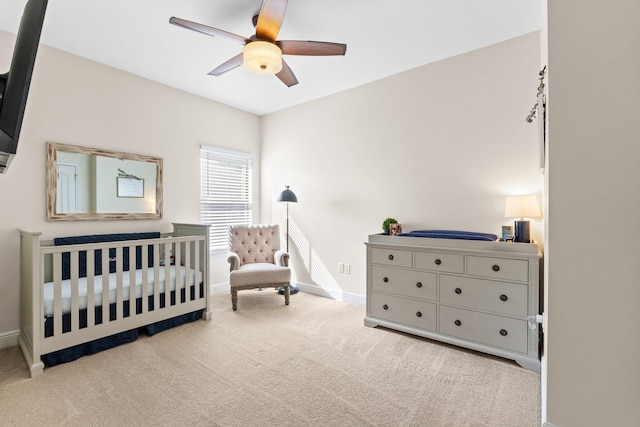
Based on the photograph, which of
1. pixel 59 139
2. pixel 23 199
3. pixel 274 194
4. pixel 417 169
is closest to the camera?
pixel 23 199

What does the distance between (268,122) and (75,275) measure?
10.0 ft

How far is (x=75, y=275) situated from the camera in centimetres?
219

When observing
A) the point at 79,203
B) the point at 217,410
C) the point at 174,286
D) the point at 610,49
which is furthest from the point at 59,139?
the point at 610,49

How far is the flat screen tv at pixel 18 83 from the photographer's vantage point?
0.87m

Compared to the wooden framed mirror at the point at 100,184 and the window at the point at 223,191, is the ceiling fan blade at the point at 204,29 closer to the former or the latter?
the wooden framed mirror at the point at 100,184

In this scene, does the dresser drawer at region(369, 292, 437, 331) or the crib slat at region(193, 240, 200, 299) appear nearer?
→ the dresser drawer at region(369, 292, 437, 331)

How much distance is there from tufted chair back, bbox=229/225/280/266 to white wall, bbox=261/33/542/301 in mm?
336

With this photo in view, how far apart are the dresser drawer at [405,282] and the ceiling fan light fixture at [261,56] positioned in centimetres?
196

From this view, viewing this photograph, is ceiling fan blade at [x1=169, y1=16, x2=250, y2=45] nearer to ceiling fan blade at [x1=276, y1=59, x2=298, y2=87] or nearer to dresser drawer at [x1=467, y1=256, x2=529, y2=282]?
ceiling fan blade at [x1=276, y1=59, x2=298, y2=87]

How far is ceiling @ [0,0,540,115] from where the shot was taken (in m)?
2.09

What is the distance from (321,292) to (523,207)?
8.03 ft

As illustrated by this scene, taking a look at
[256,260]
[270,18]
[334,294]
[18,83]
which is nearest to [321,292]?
[334,294]

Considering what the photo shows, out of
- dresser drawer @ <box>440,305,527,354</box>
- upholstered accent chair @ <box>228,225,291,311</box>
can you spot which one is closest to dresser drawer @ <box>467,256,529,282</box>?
dresser drawer @ <box>440,305,527,354</box>

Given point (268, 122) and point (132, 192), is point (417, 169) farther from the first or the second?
point (132, 192)
